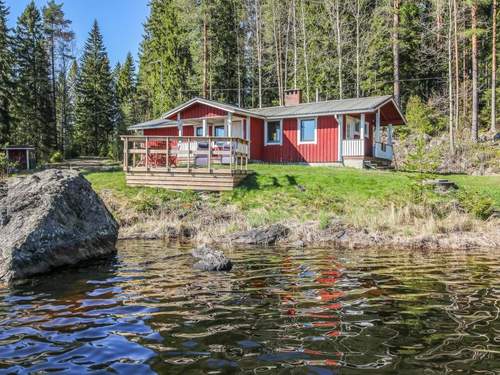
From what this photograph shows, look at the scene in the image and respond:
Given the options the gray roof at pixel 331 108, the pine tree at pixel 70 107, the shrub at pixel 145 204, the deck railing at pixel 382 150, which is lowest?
the shrub at pixel 145 204

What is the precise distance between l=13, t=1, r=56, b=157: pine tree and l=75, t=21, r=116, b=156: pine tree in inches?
251

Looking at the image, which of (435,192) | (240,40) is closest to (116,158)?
(240,40)

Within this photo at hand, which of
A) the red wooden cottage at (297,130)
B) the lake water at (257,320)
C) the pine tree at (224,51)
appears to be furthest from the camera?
the pine tree at (224,51)

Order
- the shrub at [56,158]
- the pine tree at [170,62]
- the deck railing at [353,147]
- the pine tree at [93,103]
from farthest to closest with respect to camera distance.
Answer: the pine tree at [93,103]
the pine tree at [170,62]
the shrub at [56,158]
the deck railing at [353,147]

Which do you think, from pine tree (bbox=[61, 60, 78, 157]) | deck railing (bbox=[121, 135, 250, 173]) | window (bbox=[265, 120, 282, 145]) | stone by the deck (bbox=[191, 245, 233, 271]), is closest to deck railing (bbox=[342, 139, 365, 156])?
window (bbox=[265, 120, 282, 145])

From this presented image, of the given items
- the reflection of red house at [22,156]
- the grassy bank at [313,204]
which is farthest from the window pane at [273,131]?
the reflection of red house at [22,156]

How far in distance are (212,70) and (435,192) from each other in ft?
101

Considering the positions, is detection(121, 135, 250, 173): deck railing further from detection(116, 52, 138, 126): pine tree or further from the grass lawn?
detection(116, 52, 138, 126): pine tree

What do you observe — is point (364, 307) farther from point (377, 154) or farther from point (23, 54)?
point (23, 54)

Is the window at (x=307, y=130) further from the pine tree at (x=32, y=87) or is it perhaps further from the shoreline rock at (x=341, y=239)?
the pine tree at (x=32, y=87)

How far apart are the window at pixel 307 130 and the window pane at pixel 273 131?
4.69 ft

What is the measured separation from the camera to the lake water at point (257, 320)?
11.6 feet

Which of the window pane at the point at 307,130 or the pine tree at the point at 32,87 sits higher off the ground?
the pine tree at the point at 32,87

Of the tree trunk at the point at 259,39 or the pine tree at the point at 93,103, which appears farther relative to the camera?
the pine tree at the point at 93,103
